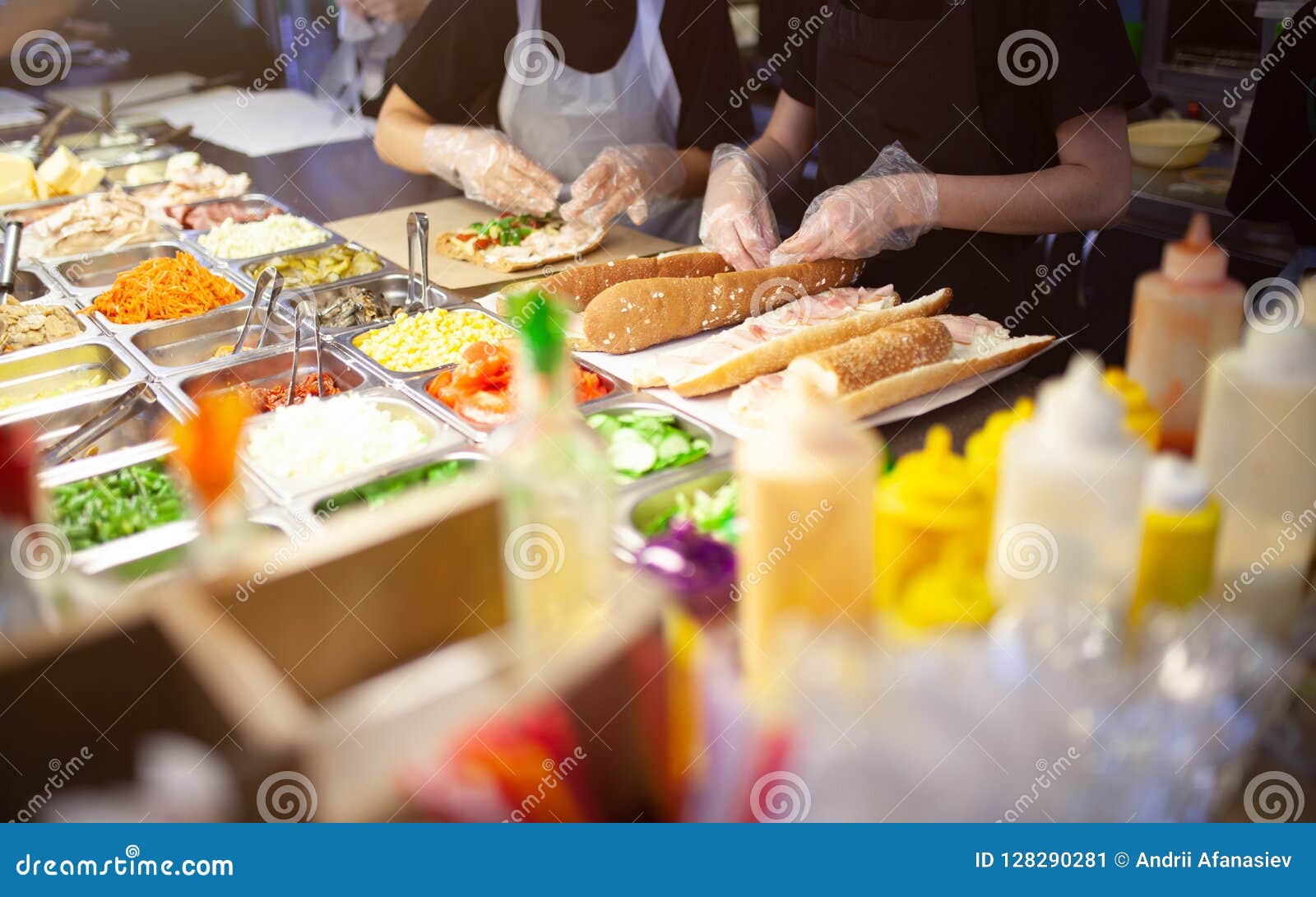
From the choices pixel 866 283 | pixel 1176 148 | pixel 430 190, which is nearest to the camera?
pixel 866 283

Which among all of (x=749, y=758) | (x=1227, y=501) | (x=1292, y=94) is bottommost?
(x=749, y=758)

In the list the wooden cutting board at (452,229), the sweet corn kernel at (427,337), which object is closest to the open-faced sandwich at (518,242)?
the wooden cutting board at (452,229)

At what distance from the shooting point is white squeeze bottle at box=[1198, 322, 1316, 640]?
1091mm

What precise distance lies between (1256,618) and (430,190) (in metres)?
2.98

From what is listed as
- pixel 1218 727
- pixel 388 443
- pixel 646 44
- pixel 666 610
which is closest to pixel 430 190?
pixel 646 44

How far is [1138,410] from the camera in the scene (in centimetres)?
118

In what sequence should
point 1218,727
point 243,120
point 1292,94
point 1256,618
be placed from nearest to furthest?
point 1218,727
point 1256,618
point 1292,94
point 243,120

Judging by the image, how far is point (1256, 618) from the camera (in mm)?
1153

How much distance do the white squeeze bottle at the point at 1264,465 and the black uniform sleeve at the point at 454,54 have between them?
279 centimetres

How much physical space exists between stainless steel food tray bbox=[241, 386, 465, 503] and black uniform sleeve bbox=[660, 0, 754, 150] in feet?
5.67

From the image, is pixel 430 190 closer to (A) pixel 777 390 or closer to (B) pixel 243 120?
(B) pixel 243 120

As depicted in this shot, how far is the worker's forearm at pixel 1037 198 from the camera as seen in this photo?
2.41 meters

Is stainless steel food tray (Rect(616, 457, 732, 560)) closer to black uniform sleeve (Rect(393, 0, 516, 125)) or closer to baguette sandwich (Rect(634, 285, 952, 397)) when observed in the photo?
baguette sandwich (Rect(634, 285, 952, 397))

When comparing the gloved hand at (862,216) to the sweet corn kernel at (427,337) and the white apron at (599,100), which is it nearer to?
the sweet corn kernel at (427,337)
